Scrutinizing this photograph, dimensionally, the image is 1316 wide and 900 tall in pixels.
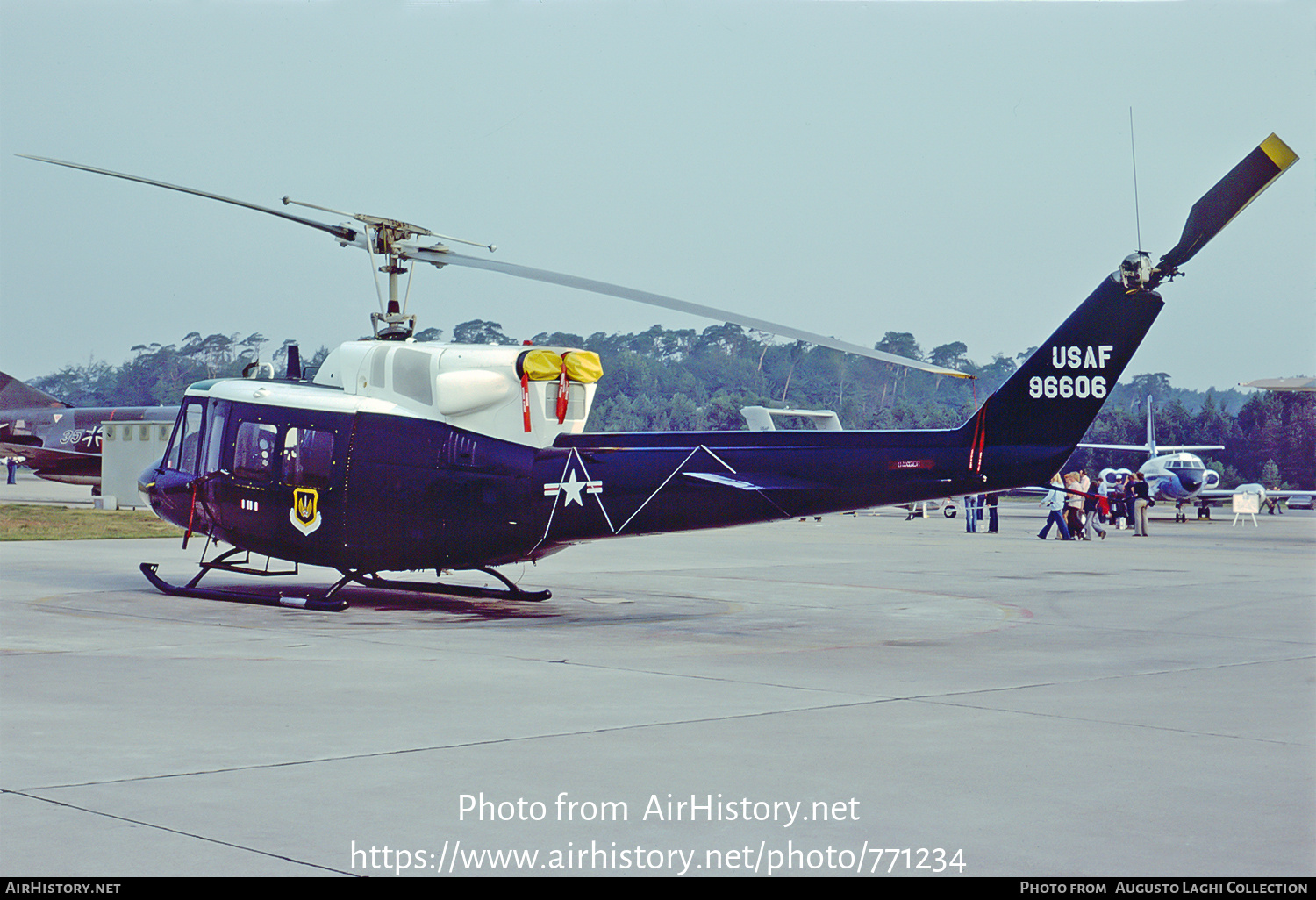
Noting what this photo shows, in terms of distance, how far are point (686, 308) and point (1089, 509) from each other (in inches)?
798

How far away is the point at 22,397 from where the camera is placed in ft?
130

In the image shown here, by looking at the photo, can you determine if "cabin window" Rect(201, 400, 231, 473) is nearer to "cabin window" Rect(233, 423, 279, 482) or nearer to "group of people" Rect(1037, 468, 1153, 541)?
"cabin window" Rect(233, 423, 279, 482)

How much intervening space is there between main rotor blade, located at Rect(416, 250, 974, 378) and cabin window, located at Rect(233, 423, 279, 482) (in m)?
2.75

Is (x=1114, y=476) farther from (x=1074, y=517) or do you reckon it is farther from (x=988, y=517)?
(x=1074, y=517)

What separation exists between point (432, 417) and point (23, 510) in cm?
2407

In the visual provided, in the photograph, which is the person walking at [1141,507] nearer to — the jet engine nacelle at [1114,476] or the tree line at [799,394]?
the jet engine nacelle at [1114,476]

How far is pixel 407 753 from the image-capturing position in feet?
20.4

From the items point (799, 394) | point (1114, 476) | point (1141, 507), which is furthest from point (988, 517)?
point (799, 394)

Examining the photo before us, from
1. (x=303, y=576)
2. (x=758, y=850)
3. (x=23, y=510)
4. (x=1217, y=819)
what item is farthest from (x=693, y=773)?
(x=23, y=510)

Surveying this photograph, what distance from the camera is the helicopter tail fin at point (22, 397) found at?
130 feet

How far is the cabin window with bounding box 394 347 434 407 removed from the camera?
42.4 feet

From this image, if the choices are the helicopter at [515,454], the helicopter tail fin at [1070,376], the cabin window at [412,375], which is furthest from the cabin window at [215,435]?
the helicopter tail fin at [1070,376]

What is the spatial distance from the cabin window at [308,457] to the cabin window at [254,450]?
0.68 feet

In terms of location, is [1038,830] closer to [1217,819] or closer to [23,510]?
[1217,819]
